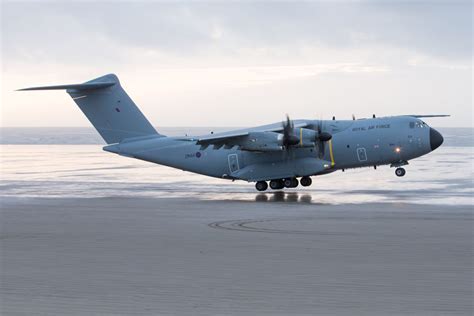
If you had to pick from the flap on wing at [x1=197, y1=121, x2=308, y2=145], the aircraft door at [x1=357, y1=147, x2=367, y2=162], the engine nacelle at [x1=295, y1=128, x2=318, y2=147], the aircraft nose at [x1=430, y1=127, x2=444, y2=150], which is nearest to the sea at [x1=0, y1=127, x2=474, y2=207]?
the aircraft door at [x1=357, y1=147, x2=367, y2=162]

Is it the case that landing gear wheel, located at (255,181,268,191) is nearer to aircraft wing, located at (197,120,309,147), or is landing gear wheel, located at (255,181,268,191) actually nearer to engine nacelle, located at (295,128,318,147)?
aircraft wing, located at (197,120,309,147)

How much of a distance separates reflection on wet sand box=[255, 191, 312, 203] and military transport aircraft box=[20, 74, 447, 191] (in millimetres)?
1159

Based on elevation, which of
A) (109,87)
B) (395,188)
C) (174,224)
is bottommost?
(395,188)

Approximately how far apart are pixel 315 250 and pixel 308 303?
5.60 meters

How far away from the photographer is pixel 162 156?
38281mm

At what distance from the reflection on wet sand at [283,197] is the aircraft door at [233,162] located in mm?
2296

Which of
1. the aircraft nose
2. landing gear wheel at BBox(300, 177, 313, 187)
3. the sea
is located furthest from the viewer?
landing gear wheel at BBox(300, 177, 313, 187)

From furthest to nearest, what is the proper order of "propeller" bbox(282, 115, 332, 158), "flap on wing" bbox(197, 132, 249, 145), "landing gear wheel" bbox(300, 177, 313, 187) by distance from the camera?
"landing gear wheel" bbox(300, 177, 313, 187)
"propeller" bbox(282, 115, 332, 158)
"flap on wing" bbox(197, 132, 249, 145)

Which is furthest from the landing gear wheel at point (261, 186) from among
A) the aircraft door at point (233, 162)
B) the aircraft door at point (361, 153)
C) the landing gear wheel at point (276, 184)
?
the aircraft door at point (361, 153)

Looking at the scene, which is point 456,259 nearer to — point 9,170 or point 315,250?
point 315,250

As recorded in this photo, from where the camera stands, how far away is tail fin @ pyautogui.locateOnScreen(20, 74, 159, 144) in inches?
1511

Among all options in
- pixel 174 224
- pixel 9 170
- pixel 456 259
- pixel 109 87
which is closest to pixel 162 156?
pixel 109 87

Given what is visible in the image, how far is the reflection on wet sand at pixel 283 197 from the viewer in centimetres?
3236

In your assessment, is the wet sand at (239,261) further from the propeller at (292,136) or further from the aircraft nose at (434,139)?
the aircraft nose at (434,139)
